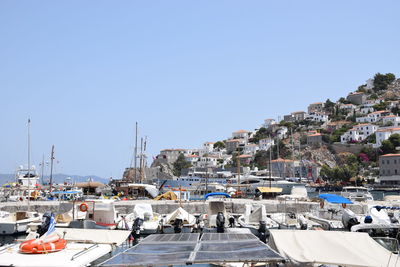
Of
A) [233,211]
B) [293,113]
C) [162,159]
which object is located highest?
[293,113]

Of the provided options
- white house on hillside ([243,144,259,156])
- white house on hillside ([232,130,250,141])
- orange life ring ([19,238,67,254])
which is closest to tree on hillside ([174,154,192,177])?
white house on hillside ([243,144,259,156])

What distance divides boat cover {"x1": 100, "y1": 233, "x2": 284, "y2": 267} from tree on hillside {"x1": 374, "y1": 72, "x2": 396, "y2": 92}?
584 ft

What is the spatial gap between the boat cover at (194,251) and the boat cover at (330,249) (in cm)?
61

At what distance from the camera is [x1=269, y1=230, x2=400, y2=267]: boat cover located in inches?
→ 354

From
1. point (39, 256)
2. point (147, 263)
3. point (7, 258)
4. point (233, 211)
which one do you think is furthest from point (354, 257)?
point (233, 211)

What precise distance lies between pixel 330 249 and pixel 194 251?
10.0ft

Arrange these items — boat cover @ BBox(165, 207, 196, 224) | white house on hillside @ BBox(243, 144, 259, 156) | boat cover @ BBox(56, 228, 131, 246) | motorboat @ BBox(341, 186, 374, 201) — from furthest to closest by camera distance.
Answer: white house on hillside @ BBox(243, 144, 259, 156) < motorboat @ BBox(341, 186, 374, 201) < boat cover @ BBox(165, 207, 196, 224) < boat cover @ BBox(56, 228, 131, 246)

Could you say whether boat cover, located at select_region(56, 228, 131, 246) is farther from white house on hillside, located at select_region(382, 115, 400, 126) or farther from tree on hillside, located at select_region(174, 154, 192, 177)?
white house on hillside, located at select_region(382, 115, 400, 126)

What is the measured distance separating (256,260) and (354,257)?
2.51 metres

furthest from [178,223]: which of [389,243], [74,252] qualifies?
[389,243]

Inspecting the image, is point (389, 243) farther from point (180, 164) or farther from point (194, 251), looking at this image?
point (180, 164)

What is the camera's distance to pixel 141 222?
71.8ft

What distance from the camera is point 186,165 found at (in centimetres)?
14812

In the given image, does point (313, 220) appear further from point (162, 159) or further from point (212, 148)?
point (212, 148)
